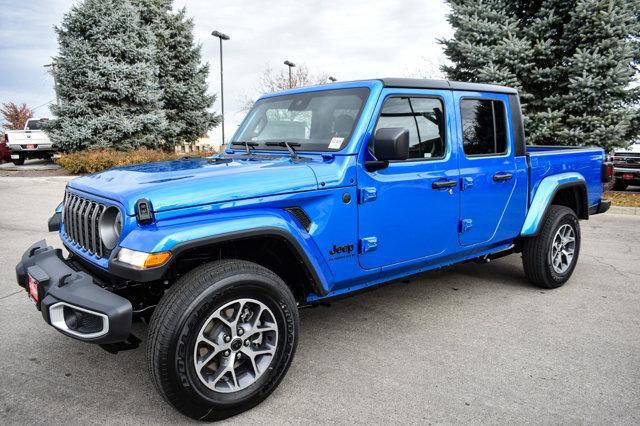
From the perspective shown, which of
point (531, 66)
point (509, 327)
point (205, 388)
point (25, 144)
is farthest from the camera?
point (25, 144)

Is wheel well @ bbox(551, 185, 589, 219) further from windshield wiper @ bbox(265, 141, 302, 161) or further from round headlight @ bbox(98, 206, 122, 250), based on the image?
round headlight @ bbox(98, 206, 122, 250)

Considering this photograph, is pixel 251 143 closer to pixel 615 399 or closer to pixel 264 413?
pixel 264 413

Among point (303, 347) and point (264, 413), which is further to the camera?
point (303, 347)

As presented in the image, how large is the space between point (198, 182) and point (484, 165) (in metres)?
2.40

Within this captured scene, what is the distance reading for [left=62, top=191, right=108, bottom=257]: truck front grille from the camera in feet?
8.77

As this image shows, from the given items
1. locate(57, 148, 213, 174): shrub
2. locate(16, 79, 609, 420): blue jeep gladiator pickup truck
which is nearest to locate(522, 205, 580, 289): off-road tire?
locate(16, 79, 609, 420): blue jeep gladiator pickup truck

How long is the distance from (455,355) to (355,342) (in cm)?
72

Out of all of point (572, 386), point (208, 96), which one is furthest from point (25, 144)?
point (572, 386)

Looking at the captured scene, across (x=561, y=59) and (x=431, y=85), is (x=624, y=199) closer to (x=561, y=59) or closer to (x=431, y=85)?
(x=561, y=59)

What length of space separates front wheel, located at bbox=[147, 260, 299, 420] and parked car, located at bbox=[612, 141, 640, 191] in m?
11.9

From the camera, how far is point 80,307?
2311 millimetres

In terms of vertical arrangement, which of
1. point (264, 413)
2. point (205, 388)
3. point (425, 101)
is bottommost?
point (264, 413)

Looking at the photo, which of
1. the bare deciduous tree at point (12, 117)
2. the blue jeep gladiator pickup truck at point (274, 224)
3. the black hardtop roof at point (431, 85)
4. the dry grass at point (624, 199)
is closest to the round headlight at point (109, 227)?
the blue jeep gladiator pickup truck at point (274, 224)

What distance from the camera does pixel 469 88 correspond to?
385 centimetres
